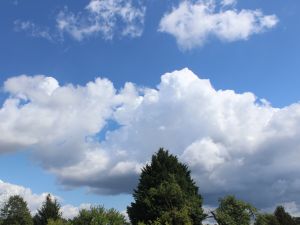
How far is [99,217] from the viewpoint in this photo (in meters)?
79.6

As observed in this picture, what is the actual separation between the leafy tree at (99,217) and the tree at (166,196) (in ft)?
15.3

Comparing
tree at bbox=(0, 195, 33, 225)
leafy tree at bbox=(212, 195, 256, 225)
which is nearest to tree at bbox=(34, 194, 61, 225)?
tree at bbox=(0, 195, 33, 225)

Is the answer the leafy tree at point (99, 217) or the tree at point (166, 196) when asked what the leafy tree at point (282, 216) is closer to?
the tree at point (166, 196)

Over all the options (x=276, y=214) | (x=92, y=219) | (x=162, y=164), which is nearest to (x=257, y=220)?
(x=162, y=164)

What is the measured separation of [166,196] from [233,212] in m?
13.2

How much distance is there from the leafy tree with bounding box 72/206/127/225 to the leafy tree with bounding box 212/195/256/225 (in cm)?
1682

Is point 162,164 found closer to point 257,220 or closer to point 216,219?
point 216,219

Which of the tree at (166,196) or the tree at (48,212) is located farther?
the tree at (48,212)

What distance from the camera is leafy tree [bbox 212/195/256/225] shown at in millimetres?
83875

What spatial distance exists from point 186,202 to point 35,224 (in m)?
53.3

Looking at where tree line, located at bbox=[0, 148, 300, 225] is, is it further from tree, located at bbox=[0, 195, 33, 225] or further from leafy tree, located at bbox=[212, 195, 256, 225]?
tree, located at bbox=[0, 195, 33, 225]

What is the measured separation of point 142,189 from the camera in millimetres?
88688

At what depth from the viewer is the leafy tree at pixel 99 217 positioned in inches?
3123

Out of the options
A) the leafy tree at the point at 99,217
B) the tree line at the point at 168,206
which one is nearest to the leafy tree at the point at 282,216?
the tree line at the point at 168,206
